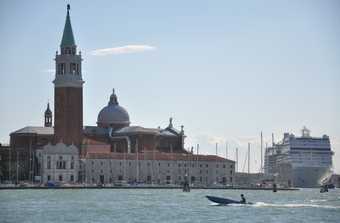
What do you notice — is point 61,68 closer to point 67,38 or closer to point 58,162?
point 67,38

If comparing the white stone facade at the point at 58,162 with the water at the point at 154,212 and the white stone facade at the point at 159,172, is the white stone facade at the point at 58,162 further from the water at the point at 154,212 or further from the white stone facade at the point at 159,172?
the water at the point at 154,212

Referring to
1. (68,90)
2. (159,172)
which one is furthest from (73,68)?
(159,172)

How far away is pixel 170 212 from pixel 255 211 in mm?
5083

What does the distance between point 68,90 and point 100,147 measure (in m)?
11.6

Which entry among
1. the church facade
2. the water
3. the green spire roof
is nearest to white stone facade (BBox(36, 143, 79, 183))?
the church facade

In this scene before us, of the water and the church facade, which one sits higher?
the church facade

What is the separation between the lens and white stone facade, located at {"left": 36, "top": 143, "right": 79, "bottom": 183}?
128m

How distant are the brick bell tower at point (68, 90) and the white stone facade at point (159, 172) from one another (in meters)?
5.30

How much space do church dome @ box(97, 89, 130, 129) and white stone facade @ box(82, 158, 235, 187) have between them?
9.59 m

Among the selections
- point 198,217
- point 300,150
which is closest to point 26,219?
point 198,217

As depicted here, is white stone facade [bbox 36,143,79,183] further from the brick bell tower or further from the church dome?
the church dome

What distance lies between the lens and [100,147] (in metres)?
136

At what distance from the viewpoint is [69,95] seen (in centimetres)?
12712

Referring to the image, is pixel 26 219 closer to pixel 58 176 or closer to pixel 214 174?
pixel 58 176
